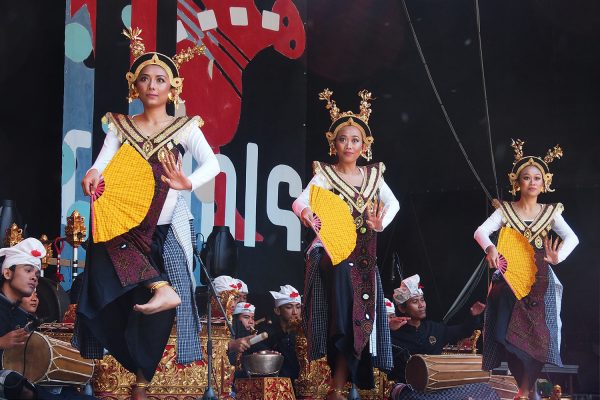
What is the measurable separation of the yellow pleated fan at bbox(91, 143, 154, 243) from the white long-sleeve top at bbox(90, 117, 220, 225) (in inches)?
3.4

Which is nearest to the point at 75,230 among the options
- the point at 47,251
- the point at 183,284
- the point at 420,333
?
the point at 47,251

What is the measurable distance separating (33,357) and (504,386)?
3.73 m

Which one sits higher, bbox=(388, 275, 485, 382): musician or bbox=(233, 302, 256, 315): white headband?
bbox=(233, 302, 256, 315): white headband

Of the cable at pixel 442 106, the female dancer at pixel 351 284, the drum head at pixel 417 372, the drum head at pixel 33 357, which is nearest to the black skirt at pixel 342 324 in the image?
the female dancer at pixel 351 284

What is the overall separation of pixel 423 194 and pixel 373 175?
3.32 meters

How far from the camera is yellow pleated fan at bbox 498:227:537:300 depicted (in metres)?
6.88

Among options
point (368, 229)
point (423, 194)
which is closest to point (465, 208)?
point (423, 194)

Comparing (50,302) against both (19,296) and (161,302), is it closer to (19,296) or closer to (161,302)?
(19,296)

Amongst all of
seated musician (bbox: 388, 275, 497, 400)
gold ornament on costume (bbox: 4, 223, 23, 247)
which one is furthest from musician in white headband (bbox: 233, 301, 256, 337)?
gold ornament on costume (bbox: 4, 223, 23, 247)

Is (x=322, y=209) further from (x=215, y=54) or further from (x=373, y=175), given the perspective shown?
(x=215, y=54)

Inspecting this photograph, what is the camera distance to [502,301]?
274 inches

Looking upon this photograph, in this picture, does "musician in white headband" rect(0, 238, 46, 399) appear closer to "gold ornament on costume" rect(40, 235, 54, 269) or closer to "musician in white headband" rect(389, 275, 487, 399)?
"gold ornament on costume" rect(40, 235, 54, 269)

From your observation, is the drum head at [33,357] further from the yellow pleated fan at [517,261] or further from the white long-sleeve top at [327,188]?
the yellow pleated fan at [517,261]

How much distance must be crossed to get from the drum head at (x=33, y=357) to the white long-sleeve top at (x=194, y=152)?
1078 mm
